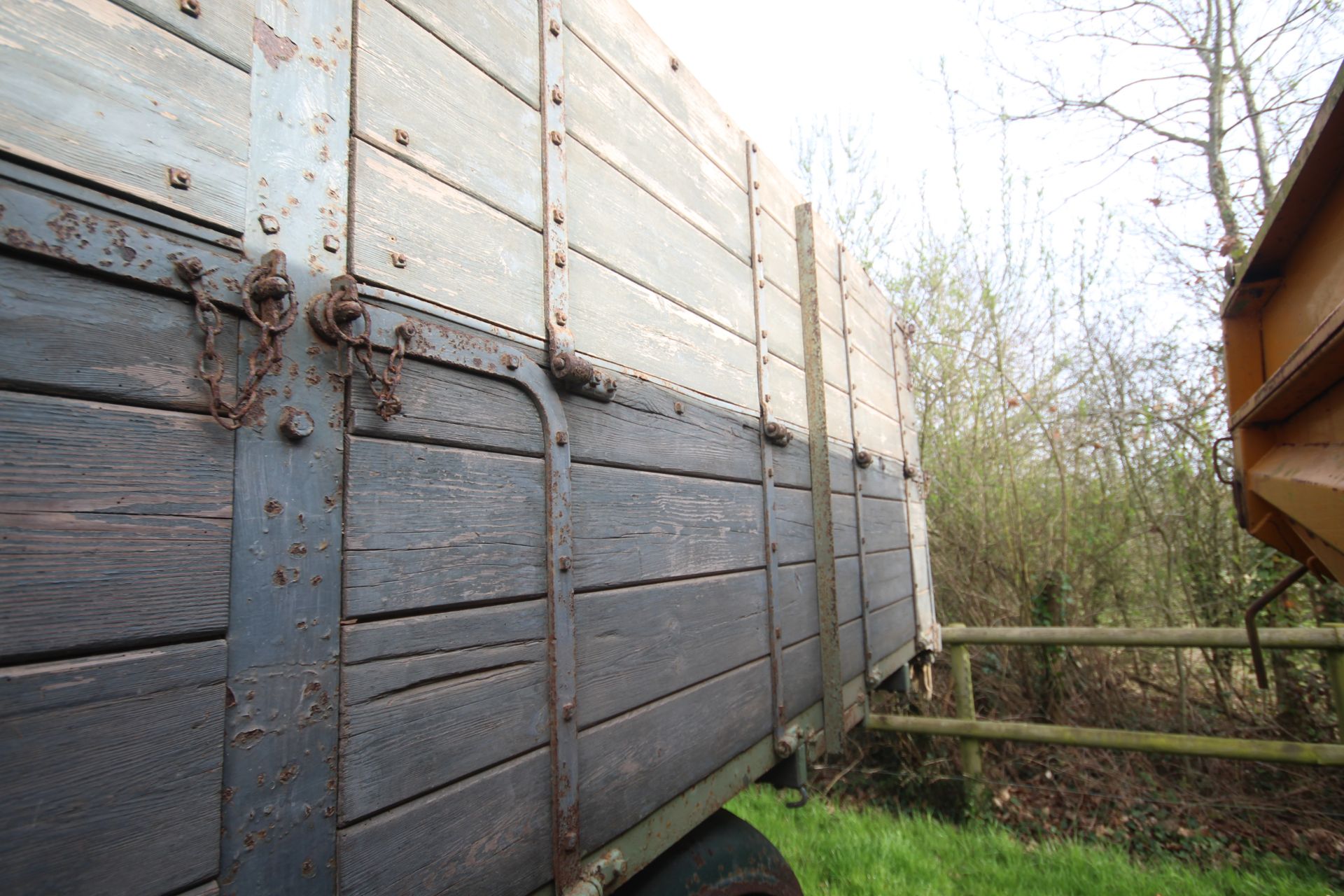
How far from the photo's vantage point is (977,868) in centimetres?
349

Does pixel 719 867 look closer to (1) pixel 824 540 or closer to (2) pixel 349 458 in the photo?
(1) pixel 824 540

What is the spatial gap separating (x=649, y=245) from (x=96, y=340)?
1079mm

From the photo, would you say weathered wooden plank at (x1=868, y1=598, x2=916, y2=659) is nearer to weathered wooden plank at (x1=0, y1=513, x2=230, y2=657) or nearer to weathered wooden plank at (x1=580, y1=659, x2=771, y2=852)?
weathered wooden plank at (x1=580, y1=659, x2=771, y2=852)

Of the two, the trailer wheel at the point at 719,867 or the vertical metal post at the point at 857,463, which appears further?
the vertical metal post at the point at 857,463

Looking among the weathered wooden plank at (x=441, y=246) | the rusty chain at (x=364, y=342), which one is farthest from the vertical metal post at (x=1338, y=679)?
the rusty chain at (x=364, y=342)

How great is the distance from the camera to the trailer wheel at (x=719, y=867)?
144 cm

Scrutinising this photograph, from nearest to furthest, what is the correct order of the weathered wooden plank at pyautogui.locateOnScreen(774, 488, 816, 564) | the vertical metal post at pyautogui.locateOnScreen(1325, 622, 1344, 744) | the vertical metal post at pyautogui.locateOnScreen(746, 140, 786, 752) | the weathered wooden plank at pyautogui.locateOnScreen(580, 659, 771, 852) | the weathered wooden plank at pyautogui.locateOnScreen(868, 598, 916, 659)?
the weathered wooden plank at pyautogui.locateOnScreen(580, 659, 771, 852), the vertical metal post at pyautogui.locateOnScreen(746, 140, 786, 752), the weathered wooden plank at pyautogui.locateOnScreen(774, 488, 816, 564), the weathered wooden plank at pyautogui.locateOnScreen(868, 598, 916, 659), the vertical metal post at pyautogui.locateOnScreen(1325, 622, 1344, 744)

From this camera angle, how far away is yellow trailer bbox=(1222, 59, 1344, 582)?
3.91 ft

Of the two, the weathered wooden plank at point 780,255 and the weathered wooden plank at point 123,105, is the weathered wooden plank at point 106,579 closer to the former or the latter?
the weathered wooden plank at point 123,105

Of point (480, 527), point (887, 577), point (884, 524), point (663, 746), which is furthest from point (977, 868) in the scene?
point (480, 527)

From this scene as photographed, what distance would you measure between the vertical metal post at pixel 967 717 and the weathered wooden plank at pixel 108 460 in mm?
4487

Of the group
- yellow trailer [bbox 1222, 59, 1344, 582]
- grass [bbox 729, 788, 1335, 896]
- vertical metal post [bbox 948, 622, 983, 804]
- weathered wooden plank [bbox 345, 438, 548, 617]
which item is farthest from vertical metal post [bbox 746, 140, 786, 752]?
vertical metal post [bbox 948, 622, 983, 804]

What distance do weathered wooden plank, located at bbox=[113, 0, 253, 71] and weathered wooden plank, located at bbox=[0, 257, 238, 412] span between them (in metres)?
0.30

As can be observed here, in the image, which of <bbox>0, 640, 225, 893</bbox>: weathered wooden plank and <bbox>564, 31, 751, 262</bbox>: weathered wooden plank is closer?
<bbox>0, 640, 225, 893</bbox>: weathered wooden plank
